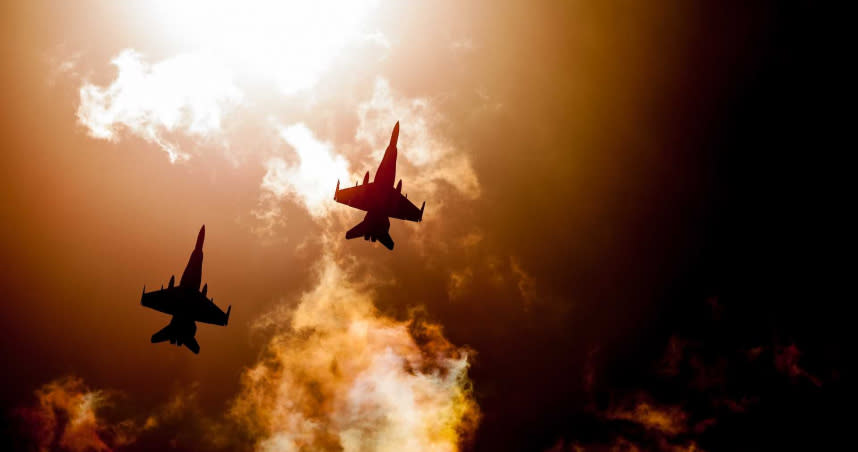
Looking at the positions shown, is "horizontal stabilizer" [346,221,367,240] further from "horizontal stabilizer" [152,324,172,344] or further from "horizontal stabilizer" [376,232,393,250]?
"horizontal stabilizer" [152,324,172,344]

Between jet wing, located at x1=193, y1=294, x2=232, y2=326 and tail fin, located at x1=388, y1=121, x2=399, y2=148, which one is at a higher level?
tail fin, located at x1=388, y1=121, x2=399, y2=148

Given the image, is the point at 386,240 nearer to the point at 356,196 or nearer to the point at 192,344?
the point at 356,196

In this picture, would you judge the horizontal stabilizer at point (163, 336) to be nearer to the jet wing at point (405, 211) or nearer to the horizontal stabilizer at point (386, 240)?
the horizontal stabilizer at point (386, 240)

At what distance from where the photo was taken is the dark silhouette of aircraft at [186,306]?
5300 cm

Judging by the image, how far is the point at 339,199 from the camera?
179ft

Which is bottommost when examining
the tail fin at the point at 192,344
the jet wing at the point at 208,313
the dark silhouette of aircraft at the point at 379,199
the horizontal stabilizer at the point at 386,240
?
the tail fin at the point at 192,344

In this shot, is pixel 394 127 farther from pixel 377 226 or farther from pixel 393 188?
pixel 377 226

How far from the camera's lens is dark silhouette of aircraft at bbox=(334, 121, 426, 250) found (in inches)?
2063

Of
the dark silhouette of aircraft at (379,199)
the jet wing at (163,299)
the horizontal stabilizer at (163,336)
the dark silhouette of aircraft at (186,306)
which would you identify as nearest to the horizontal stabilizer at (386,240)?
the dark silhouette of aircraft at (379,199)

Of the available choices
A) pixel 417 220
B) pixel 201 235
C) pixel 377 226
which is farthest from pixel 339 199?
pixel 201 235

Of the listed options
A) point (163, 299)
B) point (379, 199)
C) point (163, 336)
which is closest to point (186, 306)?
point (163, 299)

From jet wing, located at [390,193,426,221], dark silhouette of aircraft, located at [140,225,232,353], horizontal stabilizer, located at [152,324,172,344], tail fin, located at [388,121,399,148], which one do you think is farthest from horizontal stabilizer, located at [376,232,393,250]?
horizontal stabilizer, located at [152,324,172,344]

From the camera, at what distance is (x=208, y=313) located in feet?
185

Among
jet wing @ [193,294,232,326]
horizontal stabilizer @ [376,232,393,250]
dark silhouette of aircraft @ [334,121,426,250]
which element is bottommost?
jet wing @ [193,294,232,326]
